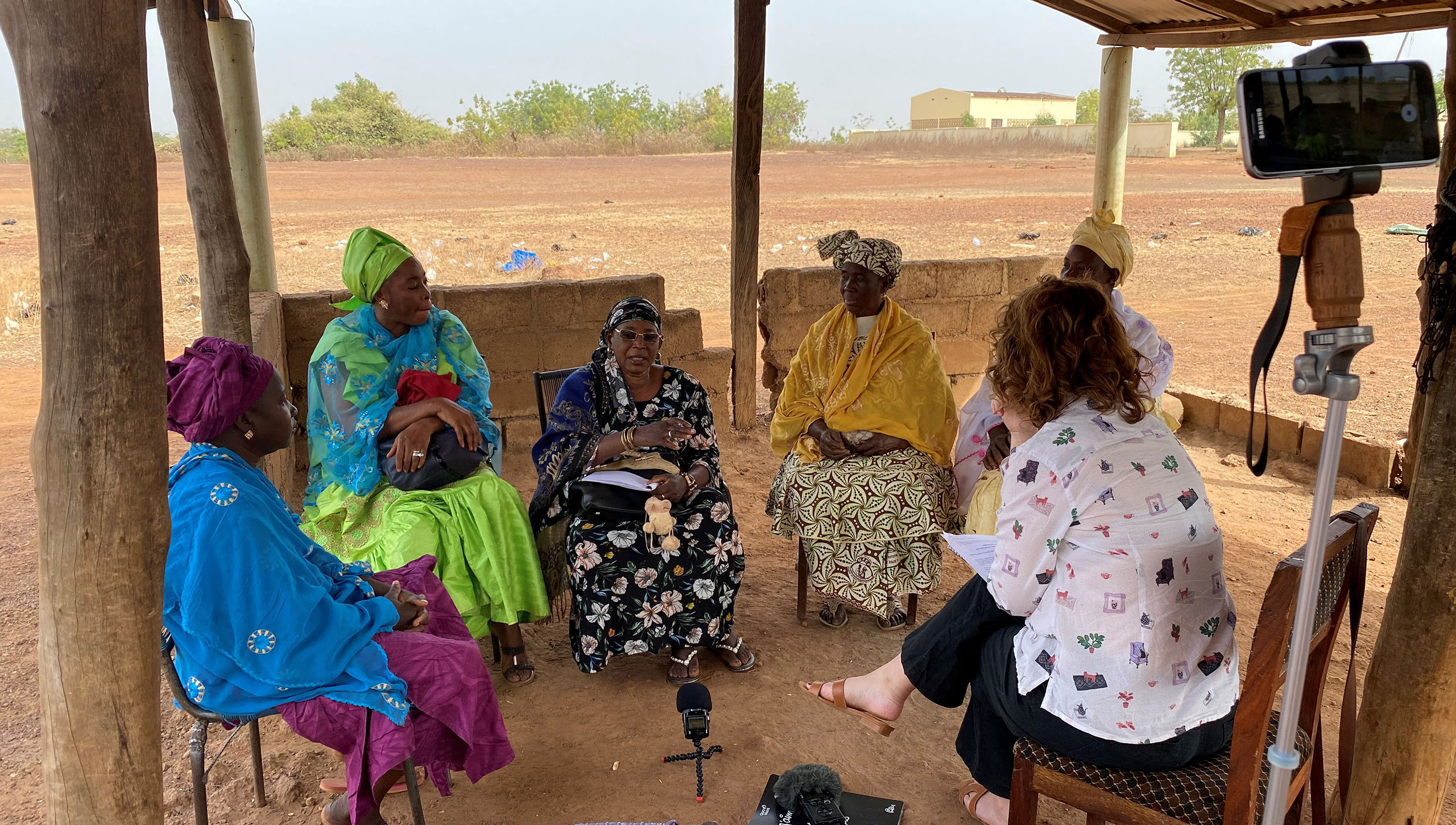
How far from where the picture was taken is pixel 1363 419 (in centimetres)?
730

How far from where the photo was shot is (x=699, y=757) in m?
3.23

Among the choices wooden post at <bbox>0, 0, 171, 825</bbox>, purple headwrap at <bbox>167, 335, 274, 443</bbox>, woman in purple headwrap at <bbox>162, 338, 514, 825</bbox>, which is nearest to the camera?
wooden post at <bbox>0, 0, 171, 825</bbox>

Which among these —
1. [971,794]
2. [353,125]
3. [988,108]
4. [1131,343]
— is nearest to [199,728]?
[971,794]

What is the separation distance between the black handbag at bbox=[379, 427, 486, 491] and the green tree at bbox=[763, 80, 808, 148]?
41.2 m

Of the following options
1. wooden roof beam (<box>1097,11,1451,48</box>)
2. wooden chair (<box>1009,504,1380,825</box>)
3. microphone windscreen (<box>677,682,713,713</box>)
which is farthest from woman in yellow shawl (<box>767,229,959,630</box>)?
wooden roof beam (<box>1097,11,1451,48</box>)

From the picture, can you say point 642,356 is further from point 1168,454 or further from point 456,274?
point 456,274

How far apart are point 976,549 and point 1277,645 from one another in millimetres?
826

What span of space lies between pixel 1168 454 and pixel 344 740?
2273 millimetres

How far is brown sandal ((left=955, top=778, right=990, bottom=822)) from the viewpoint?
312cm

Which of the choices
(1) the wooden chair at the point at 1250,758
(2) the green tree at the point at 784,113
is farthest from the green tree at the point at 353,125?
(1) the wooden chair at the point at 1250,758

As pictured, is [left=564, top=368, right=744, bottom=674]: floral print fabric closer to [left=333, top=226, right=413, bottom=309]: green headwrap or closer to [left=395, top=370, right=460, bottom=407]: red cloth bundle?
[left=395, top=370, right=460, bottom=407]: red cloth bundle

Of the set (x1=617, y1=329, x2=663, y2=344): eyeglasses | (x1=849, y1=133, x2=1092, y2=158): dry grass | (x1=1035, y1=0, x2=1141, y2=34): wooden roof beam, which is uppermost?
(x1=849, y1=133, x2=1092, y2=158): dry grass

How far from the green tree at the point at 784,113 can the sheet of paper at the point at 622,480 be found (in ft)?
135

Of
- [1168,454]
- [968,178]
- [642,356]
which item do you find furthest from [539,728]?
[968,178]
